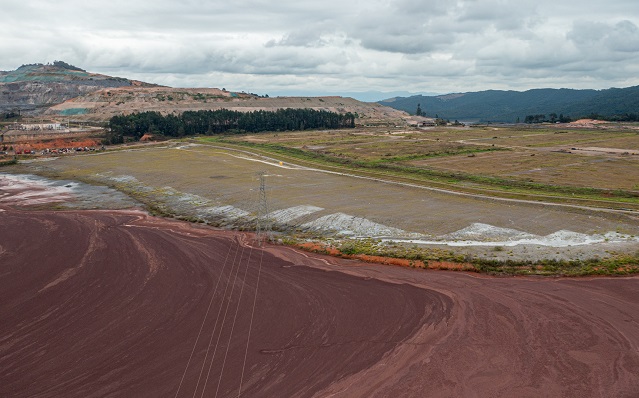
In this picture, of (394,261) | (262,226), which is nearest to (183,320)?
(394,261)

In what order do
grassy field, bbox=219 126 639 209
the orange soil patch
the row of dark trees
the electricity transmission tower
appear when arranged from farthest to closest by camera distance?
the row of dark trees → grassy field, bbox=219 126 639 209 → the electricity transmission tower → the orange soil patch

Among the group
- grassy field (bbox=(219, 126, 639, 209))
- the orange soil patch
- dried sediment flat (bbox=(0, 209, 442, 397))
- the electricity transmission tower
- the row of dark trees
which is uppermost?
the row of dark trees

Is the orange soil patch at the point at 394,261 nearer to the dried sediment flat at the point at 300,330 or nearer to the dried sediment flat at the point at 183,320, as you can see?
the dried sediment flat at the point at 300,330

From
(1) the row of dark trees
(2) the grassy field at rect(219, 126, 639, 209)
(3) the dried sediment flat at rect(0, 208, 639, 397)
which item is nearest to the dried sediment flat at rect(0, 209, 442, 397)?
(3) the dried sediment flat at rect(0, 208, 639, 397)

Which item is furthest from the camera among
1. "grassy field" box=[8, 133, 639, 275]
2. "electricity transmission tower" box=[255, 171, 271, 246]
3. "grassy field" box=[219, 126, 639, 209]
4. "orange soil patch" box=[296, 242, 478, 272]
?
"grassy field" box=[219, 126, 639, 209]

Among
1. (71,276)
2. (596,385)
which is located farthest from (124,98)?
(596,385)

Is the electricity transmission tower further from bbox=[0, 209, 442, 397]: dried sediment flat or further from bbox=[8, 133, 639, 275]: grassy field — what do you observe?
bbox=[0, 209, 442, 397]: dried sediment flat

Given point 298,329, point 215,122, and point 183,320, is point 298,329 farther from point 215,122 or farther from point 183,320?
point 215,122

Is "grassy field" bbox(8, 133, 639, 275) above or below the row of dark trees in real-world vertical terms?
below
